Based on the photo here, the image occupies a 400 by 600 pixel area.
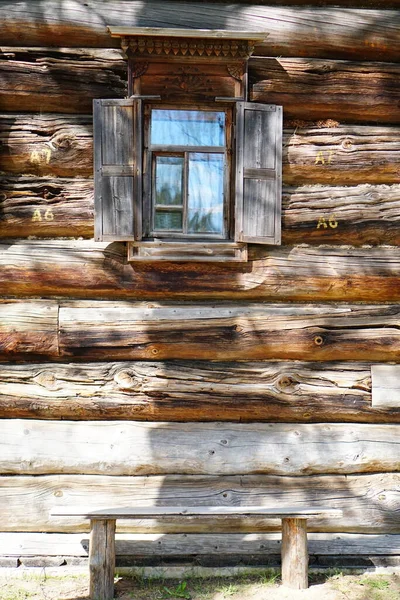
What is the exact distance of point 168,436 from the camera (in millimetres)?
4906

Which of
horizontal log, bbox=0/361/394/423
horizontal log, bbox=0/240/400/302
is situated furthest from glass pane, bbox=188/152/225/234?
horizontal log, bbox=0/361/394/423

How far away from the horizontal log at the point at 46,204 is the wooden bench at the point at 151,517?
2015mm

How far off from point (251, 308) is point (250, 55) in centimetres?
185

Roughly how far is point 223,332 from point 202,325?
0.16 m

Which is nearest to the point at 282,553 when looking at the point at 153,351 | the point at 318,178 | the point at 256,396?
the point at 256,396

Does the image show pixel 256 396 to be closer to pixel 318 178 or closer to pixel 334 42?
pixel 318 178

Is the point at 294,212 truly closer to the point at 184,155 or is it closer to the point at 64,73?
the point at 184,155

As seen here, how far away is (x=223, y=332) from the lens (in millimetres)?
4945

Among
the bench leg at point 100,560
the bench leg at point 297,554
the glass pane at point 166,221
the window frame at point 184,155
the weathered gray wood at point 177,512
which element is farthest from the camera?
the glass pane at point 166,221

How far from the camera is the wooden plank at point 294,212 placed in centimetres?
493

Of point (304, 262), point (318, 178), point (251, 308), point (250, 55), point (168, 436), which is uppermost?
point (250, 55)

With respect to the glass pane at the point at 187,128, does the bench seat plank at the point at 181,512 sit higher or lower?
lower

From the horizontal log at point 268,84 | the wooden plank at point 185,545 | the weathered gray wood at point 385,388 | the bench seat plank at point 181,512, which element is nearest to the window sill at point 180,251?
the horizontal log at point 268,84

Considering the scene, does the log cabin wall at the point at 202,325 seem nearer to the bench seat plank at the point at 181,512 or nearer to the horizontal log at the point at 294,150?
the horizontal log at the point at 294,150
